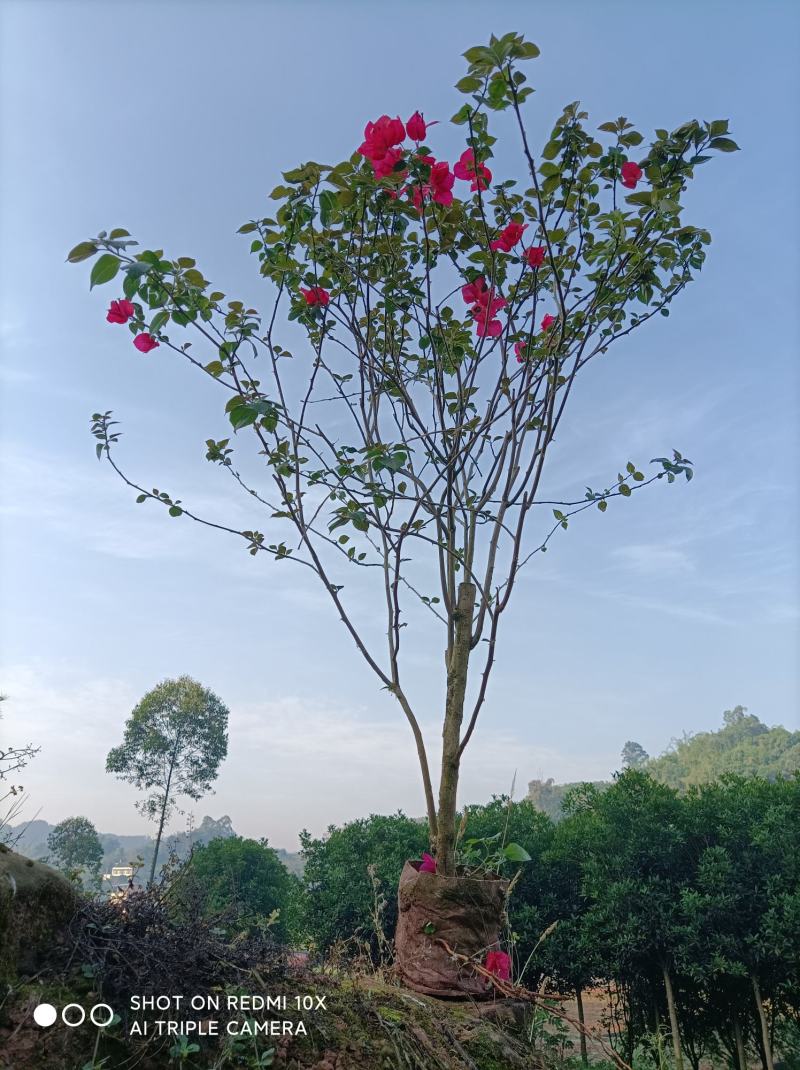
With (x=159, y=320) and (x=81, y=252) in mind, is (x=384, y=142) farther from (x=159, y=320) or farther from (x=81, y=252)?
(x=81, y=252)

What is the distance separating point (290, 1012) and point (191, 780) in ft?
75.4

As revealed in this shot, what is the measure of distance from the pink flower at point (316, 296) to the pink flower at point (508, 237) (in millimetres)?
801

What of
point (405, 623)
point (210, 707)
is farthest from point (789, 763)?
point (405, 623)

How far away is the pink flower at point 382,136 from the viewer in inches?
105

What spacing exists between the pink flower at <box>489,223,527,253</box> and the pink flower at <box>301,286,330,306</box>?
80cm

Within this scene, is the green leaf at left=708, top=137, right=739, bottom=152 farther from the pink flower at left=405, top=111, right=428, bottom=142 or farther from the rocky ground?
the rocky ground

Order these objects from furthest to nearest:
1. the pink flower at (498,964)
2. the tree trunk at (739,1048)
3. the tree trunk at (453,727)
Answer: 1. the tree trunk at (739,1048)
2. the tree trunk at (453,727)
3. the pink flower at (498,964)

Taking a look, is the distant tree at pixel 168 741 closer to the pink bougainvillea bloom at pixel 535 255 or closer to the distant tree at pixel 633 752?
the pink bougainvillea bloom at pixel 535 255

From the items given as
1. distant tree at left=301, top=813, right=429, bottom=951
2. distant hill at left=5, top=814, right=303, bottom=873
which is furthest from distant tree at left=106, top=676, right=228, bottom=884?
distant tree at left=301, top=813, right=429, bottom=951

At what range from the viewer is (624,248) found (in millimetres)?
3000

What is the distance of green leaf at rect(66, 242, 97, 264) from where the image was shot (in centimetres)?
199

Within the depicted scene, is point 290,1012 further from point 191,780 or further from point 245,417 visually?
point 191,780

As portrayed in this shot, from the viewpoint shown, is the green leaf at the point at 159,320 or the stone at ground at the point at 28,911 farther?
the green leaf at the point at 159,320

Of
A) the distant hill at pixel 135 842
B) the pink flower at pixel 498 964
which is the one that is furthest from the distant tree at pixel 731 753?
the pink flower at pixel 498 964
